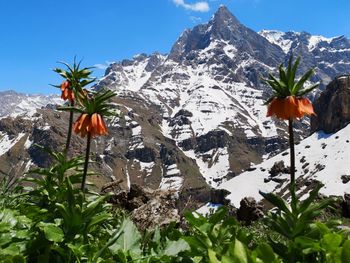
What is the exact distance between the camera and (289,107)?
23.6 feet

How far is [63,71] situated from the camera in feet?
35.6

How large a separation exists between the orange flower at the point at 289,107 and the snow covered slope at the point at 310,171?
124 m

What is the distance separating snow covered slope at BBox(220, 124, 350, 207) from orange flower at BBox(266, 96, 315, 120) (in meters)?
124

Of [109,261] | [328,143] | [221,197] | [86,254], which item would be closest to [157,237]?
[86,254]

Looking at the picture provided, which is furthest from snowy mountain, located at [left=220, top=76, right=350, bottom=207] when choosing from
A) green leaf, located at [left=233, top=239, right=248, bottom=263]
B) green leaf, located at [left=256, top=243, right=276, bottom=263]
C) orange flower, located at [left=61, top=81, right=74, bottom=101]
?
green leaf, located at [left=233, top=239, right=248, bottom=263]

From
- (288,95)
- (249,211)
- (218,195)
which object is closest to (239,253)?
(288,95)

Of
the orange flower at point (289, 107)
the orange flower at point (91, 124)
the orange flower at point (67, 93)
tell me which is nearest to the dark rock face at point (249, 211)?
the orange flower at point (67, 93)

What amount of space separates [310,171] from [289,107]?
529 ft

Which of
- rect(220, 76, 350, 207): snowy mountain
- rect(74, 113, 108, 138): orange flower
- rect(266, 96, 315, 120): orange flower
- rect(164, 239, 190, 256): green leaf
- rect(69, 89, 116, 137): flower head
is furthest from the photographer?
rect(220, 76, 350, 207): snowy mountain

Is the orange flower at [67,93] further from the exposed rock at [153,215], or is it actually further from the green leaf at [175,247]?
the green leaf at [175,247]

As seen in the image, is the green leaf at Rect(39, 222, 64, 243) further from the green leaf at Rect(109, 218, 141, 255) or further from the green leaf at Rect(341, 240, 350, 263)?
the green leaf at Rect(341, 240, 350, 263)

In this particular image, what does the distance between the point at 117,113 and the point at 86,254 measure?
3990mm

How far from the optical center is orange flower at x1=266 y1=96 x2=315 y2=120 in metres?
7.20

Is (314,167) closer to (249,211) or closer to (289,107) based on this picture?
(249,211)
